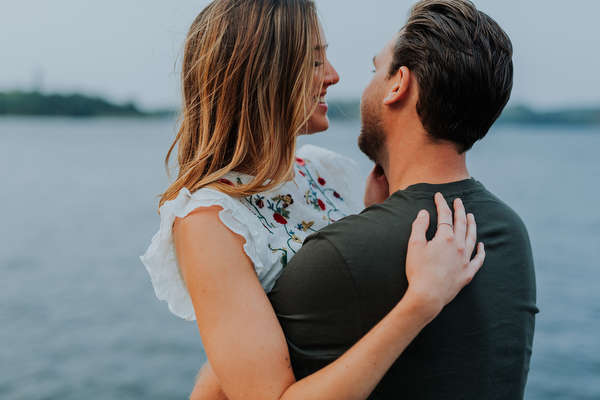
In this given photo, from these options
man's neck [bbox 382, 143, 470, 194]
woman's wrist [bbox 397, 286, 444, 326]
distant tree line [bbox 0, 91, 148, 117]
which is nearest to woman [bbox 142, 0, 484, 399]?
woman's wrist [bbox 397, 286, 444, 326]

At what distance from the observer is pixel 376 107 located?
1974 millimetres

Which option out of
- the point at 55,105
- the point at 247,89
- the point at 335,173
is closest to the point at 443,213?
the point at 247,89

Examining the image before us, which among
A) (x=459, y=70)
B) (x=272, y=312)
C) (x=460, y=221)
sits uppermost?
(x=459, y=70)

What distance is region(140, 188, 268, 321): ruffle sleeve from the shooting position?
1658mm

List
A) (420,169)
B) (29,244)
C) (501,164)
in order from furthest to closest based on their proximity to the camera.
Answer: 1. (501,164)
2. (29,244)
3. (420,169)

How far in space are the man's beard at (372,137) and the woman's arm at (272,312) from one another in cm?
45

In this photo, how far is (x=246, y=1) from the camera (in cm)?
187

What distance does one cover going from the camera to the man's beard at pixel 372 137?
1976 millimetres

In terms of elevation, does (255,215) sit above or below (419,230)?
below

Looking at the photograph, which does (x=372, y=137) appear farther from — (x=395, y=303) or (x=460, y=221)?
(x=395, y=303)

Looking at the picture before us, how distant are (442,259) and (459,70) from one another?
622 mm

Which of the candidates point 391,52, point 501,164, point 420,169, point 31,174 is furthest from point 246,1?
point 501,164

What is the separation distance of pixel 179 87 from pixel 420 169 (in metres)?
0.92

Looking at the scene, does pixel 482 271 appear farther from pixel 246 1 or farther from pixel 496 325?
pixel 246 1
